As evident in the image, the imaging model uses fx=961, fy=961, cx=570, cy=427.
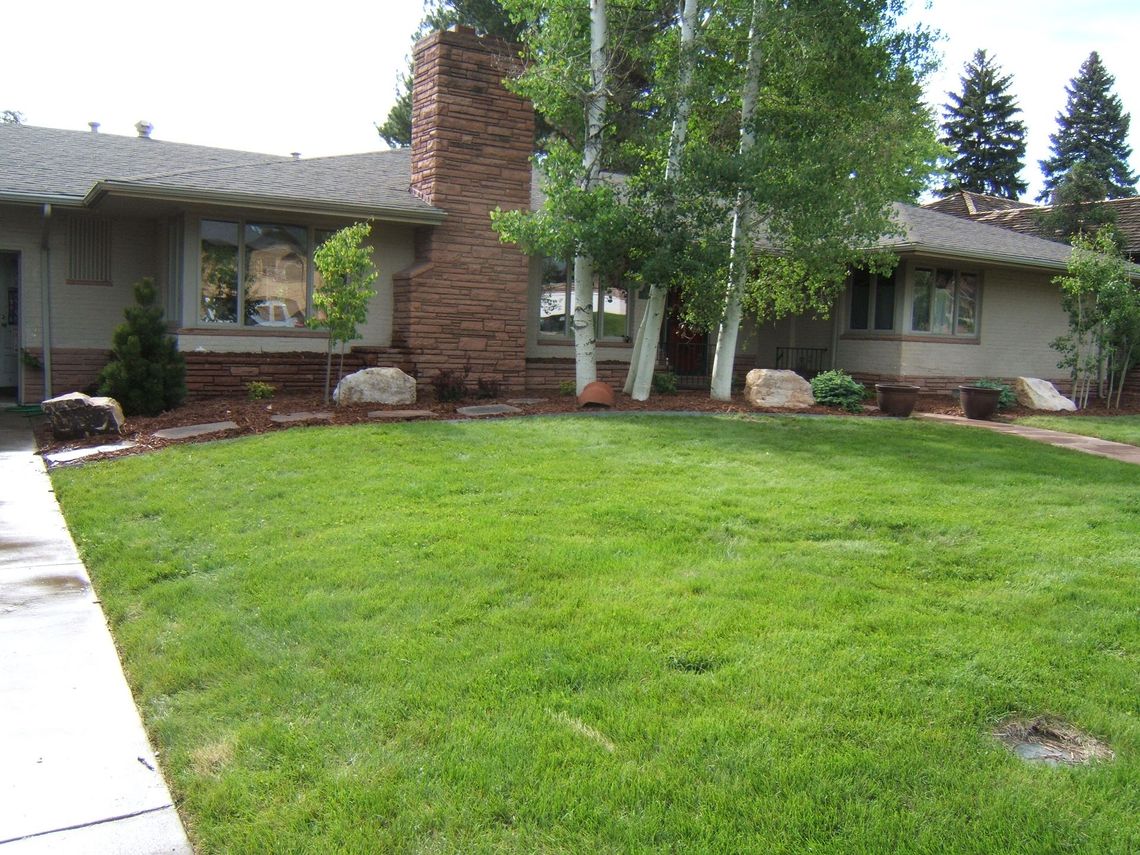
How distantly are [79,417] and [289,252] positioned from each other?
4314 millimetres

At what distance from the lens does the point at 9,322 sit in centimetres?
1524

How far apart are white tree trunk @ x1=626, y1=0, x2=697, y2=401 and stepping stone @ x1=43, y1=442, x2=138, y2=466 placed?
21.3 feet

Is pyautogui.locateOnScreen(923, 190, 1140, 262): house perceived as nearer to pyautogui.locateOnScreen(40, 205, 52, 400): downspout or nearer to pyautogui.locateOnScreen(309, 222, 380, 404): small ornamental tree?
pyautogui.locateOnScreen(309, 222, 380, 404): small ornamental tree

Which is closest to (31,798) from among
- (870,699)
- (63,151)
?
(870,699)

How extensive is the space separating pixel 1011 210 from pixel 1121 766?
3292cm

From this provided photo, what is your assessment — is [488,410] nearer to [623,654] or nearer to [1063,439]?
[1063,439]

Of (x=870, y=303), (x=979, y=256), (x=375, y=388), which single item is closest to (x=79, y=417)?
(x=375, y=388)

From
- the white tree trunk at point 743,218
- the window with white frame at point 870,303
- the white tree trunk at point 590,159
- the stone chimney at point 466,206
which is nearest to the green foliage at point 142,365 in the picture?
the stone chimney at point 466,206

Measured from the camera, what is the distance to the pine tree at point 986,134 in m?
46.6

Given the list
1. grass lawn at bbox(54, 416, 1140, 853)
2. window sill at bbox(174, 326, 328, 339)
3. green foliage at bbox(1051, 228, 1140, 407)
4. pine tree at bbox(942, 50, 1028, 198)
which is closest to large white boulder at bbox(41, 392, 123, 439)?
window sill at bbox(174, 326, 328, 339)

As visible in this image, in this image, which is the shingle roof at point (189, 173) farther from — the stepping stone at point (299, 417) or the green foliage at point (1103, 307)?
the green foliage at point (1103, 307)

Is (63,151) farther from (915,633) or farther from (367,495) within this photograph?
(915,633)

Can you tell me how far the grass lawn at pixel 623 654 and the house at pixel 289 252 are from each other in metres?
5.96

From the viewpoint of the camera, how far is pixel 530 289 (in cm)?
1571
